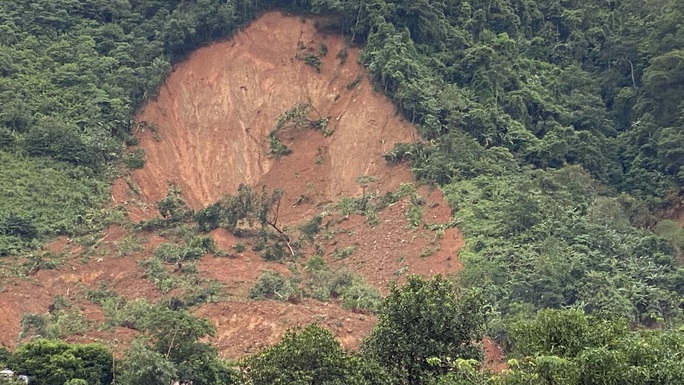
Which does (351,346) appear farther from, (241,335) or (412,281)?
(412,281)

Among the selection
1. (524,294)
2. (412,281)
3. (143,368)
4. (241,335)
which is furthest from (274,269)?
(412,281)

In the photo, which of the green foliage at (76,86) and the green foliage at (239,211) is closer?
the green foliage at (239,211)

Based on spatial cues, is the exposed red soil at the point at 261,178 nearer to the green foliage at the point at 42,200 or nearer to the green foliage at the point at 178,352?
the green foliage at the point at 42,200

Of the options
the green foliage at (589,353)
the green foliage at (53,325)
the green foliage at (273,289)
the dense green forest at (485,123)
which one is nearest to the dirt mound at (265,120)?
the dense green forest at (485,123)

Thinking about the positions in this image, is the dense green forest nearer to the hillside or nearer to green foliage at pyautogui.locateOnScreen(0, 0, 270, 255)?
green foliage at pyautogui.locateOnScreen(0, 0, 270, 255)

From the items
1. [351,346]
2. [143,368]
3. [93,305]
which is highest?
[143,368]
